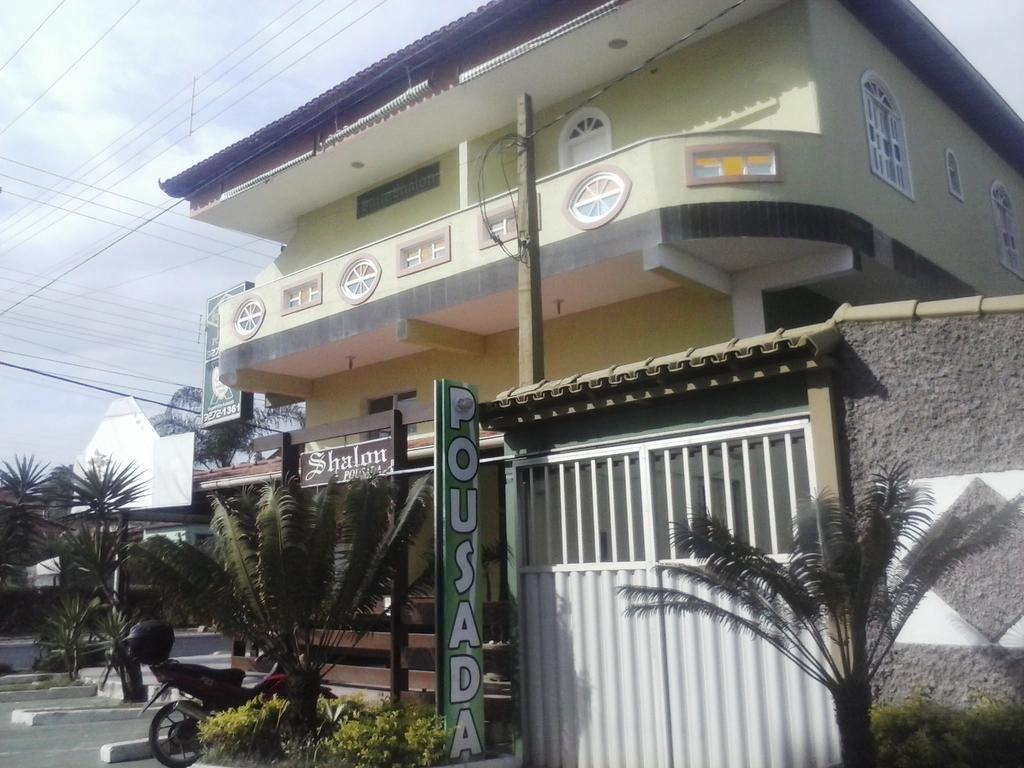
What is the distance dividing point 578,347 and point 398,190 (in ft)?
17.2

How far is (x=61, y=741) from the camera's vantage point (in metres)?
11.3

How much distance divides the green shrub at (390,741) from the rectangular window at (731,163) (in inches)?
284

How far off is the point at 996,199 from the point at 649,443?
511 inches

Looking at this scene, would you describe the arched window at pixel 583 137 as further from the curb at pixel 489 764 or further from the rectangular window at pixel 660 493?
the curb at pixel 489 764

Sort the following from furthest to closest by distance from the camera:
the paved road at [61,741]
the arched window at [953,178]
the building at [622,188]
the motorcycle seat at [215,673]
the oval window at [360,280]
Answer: the arched window at [953,178], the oval window at [360,280], the building at [622,188], the paved road at [61,741], the motorcycle seat at [215,673]

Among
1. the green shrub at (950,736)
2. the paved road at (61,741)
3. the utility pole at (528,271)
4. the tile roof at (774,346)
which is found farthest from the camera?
the utility pole at (528,271)

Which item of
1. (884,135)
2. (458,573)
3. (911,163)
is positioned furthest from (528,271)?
(911,163)

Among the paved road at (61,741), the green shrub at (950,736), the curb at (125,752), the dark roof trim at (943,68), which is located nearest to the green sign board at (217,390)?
the paved road at (61,741)

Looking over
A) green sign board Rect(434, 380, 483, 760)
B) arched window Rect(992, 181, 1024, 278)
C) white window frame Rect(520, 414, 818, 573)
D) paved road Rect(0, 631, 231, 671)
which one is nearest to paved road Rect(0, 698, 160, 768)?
green sign board Rect(434, 380, 483, 760)

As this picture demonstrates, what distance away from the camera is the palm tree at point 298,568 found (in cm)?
903

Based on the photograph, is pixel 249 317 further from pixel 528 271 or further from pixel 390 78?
pixel 528 271

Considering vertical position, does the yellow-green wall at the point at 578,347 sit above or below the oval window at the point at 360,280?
below


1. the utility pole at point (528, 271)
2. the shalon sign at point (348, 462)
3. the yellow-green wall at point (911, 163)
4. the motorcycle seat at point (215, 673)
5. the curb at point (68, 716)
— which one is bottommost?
the curb at point (68, 716)

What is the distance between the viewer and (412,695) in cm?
1014
